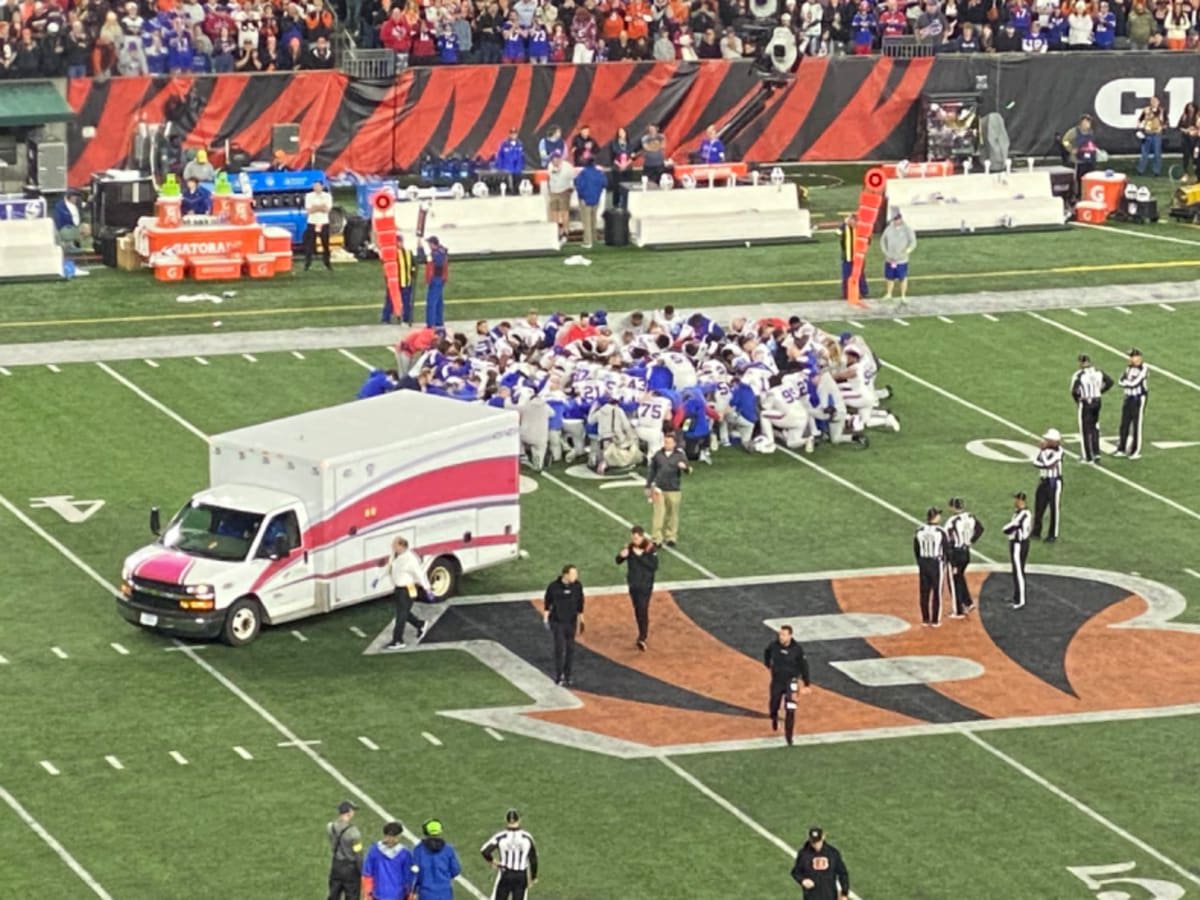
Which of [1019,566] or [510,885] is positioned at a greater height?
A: [1019,566]

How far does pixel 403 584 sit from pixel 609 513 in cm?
593

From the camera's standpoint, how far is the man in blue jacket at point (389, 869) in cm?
2430

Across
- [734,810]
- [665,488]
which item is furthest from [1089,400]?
[734,810]

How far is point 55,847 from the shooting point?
26.6 m

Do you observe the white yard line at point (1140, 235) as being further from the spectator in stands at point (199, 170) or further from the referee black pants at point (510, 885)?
the referee black pants at point (510, 885)

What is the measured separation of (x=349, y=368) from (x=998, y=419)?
925 centimetres

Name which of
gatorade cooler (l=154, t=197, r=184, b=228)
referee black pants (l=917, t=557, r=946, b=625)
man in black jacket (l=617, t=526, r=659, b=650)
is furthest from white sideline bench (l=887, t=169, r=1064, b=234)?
man in black jacket (l=617, t=526, r=659, b=650)

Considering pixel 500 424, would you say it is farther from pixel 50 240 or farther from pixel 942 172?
pixel 942 172

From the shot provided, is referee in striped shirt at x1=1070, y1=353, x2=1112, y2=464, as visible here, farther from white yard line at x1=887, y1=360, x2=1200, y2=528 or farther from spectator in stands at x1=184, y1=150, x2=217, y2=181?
spectator in stands at x1=184, y1=150, x2=217, y2=181

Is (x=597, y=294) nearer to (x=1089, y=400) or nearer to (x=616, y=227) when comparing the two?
(x=616, y=227)

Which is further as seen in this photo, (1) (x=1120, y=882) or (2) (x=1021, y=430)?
(2) (x=1021, y=430)

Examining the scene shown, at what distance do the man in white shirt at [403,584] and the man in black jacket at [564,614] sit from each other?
5.34 feet

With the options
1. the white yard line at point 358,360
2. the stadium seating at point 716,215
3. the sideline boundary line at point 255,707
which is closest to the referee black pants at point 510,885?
the sideline boundary line at point 255,707

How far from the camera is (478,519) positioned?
1355 inches
